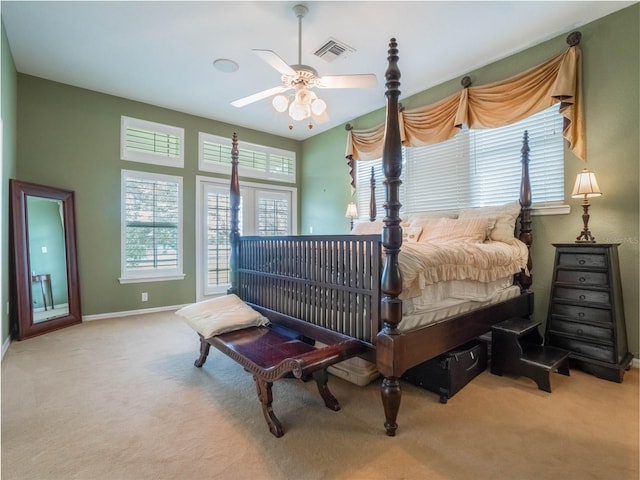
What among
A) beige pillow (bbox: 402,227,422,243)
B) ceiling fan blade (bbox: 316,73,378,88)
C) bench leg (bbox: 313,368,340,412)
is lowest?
bench leg (bbox: 313,368,340,412)

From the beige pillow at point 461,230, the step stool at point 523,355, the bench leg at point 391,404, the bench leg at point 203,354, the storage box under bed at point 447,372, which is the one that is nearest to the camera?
the bench leg at point 391,404

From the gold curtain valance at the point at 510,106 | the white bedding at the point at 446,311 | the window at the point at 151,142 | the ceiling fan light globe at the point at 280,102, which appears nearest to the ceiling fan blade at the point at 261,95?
the ceiling fan light globe at the point at 280,102

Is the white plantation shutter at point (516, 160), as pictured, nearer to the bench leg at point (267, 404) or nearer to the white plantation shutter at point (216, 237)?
the bench leg at point (267, 404)

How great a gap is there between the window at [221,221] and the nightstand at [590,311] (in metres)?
4.25

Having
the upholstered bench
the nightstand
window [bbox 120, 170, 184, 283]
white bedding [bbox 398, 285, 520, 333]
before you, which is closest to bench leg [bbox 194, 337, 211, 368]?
the upholstered bench

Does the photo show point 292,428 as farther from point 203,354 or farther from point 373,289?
point 203,354

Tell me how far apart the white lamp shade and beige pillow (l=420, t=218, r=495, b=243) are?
69 cm

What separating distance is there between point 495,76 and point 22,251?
531 centimetres

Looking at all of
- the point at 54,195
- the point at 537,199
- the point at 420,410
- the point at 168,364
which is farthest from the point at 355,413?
the point at 54,195

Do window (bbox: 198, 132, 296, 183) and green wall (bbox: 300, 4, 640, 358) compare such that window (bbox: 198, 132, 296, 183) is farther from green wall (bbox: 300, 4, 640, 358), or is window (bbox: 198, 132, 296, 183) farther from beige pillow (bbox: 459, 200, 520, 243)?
→ beige pillow (bbox: 459, 200, 520, 243)

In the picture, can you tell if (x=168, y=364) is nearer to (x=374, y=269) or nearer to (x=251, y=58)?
(x=374, y=269)

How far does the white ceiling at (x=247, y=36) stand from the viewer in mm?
2570

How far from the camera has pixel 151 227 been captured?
4.43 metres

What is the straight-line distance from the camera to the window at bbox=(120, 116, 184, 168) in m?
4.25
